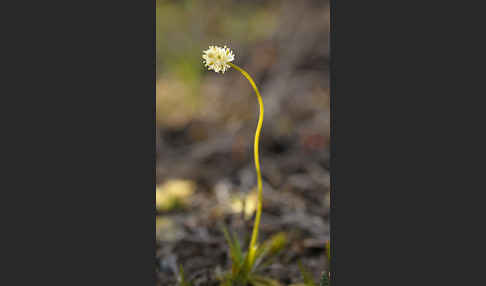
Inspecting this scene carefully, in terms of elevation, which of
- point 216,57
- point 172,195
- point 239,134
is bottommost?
point 172,195

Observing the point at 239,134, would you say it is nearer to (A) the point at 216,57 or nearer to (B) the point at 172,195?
(B) the point at 172,195

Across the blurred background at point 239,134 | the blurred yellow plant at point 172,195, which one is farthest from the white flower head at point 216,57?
the blurred yellow plant at point 172,195

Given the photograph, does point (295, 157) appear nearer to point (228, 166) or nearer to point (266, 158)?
point (266, 158)

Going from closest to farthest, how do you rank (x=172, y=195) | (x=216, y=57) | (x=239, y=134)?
(x=216, y=57) < (x=172, y=195) < (x=239, y=134)

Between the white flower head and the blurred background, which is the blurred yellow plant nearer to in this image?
the blurred background

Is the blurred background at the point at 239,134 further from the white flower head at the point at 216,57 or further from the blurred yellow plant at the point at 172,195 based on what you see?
the white flower head at the point at 216,57

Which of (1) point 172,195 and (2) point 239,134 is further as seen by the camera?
(2) point 239,134

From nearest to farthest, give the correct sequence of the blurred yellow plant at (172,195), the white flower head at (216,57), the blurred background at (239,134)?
the white flower head at (216,57)
the blurred background at (239,134)
the blurred yellow plant at (172,195)

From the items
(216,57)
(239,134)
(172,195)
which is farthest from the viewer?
(239,134)

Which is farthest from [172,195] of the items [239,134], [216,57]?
[216,57]

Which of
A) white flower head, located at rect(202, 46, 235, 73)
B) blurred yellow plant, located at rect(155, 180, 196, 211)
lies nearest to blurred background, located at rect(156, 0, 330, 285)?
blurred yellow plant, located at rect(155, 180, 196, 211)
